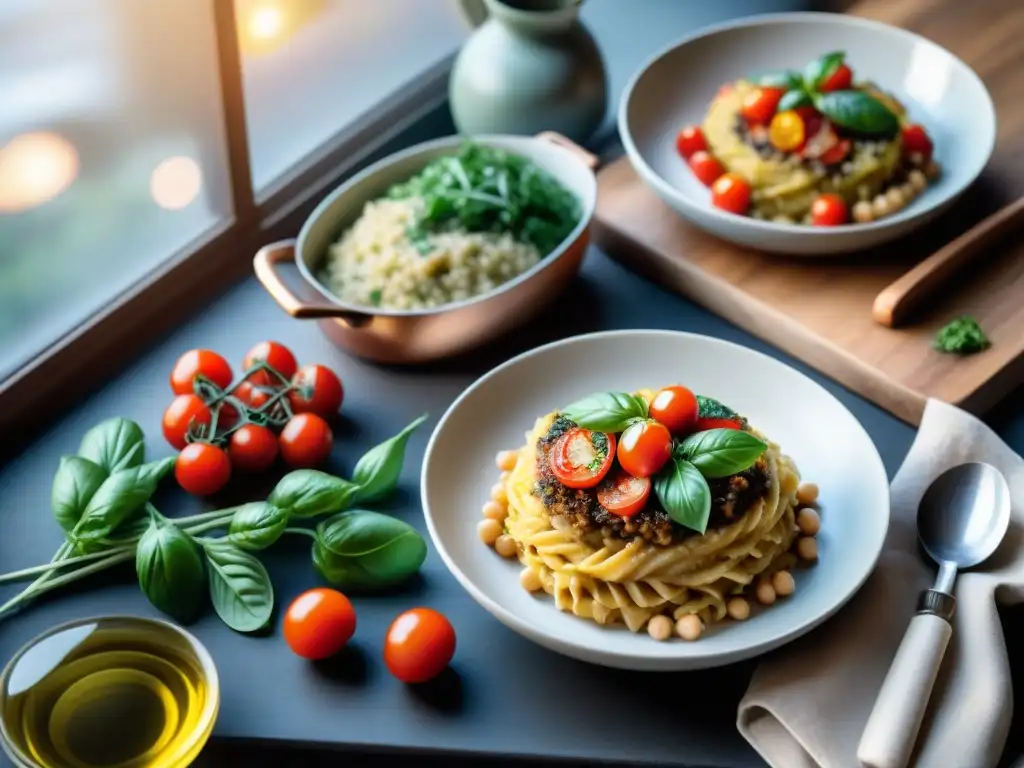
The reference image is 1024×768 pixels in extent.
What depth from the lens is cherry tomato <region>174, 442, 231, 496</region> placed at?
1.95m

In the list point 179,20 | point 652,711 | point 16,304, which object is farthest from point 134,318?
point 652,711

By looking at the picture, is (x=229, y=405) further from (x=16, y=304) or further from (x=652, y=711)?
(x=652, y=711)

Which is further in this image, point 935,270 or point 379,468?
point 935,270

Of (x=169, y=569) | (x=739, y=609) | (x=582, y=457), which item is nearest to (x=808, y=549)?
(x=739, y=609)

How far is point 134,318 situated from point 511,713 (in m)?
1.09

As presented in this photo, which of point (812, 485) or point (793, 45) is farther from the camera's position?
point (793, 45)

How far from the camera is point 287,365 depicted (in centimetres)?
216

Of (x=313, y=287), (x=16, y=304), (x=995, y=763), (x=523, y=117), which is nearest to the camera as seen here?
(x=995, y=763)

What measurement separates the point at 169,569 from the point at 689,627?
76 centimetres

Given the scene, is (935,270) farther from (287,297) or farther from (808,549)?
(287,297)

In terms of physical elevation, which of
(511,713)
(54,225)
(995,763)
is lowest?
(511,713)

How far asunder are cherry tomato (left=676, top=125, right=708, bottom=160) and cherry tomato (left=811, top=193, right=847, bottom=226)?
315 mm

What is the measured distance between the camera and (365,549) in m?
1.82

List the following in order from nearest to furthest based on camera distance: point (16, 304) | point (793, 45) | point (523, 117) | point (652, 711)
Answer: point (652, 711)
point (16, 304)
point (523, 117)
point (793, 45)
